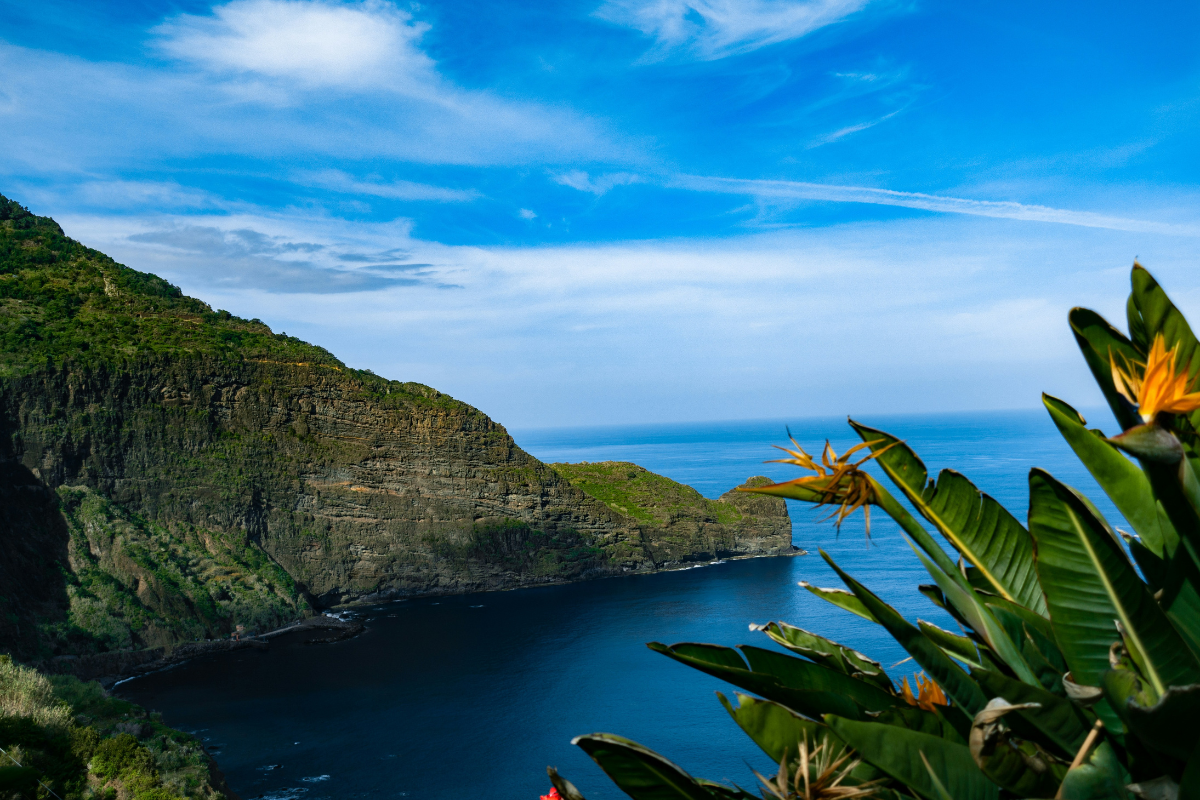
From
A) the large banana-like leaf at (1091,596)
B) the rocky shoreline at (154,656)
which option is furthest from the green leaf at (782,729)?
the rocky shoreline at (154,656)

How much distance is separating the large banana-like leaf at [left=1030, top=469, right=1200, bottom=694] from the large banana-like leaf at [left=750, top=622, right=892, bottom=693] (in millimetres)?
936

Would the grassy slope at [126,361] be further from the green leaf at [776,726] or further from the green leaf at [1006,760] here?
the green leaf at [1006,760]

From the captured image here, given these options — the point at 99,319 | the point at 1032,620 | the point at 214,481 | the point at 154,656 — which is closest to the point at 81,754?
the point at 1032,620

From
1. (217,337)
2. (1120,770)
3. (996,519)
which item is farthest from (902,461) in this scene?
(217,337)

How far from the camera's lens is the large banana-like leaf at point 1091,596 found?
2674 mm

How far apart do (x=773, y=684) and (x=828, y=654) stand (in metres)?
0.78

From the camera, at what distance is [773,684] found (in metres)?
3.20

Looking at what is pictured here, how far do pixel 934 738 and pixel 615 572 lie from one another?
8057 cm

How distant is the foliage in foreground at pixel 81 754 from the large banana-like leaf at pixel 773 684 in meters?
17.9

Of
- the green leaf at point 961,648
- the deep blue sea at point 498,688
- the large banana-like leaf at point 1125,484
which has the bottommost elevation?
the deep blue sea at point 498,688

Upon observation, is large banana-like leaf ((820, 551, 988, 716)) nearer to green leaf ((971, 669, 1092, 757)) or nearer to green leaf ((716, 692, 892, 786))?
green leaf ((971, 669, 1092, 757))

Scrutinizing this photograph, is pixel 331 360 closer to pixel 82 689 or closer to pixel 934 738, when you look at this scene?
pixel 82 689

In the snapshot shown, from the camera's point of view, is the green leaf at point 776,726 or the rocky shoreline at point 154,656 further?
the rocky shoreline at point 154,656

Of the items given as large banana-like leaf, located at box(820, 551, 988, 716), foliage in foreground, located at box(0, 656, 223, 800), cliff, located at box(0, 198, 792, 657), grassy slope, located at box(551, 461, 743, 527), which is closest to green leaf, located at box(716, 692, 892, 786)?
large banana-like leaf, located at box(820, 551, 988, 716)
